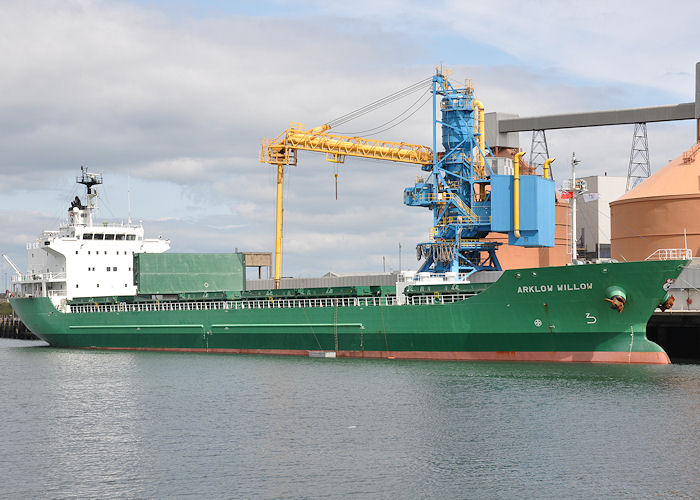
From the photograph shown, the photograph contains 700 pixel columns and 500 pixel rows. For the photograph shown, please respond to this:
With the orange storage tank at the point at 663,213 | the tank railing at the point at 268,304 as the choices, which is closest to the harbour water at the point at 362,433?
the tank railing at the point at 268,304

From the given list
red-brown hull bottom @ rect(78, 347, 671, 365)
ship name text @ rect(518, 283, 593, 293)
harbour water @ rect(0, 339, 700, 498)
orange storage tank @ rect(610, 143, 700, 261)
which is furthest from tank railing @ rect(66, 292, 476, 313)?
orange storage tank @ rect(610, 143, 700, 261)

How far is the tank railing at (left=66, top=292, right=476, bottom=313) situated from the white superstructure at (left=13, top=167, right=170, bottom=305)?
172 cm

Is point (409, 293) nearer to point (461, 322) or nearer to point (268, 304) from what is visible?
point (461, 322)

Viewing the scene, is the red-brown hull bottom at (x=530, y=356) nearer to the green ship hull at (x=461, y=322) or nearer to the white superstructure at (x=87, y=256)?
the green ship hull at (x=461, y=322)

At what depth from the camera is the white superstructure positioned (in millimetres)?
48500

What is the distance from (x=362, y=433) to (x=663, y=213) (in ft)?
105

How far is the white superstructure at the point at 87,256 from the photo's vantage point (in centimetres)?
4850

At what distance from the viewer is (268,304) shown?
40.5m

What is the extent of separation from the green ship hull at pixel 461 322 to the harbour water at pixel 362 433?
3.80 feet

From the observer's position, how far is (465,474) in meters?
17.3

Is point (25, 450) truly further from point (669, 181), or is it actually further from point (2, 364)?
point (669, 181)

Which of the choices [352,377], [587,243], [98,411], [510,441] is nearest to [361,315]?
[352,377]

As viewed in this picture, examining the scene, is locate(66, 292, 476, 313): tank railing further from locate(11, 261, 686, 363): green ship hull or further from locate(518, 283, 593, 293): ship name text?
locate(518, 283, 593, 293): ship name text

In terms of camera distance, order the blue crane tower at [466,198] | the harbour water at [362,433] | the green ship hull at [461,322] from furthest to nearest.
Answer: the blue crane tower at [466,198] → the green ship hull at [461,322] → the harbour water at [362,433]
